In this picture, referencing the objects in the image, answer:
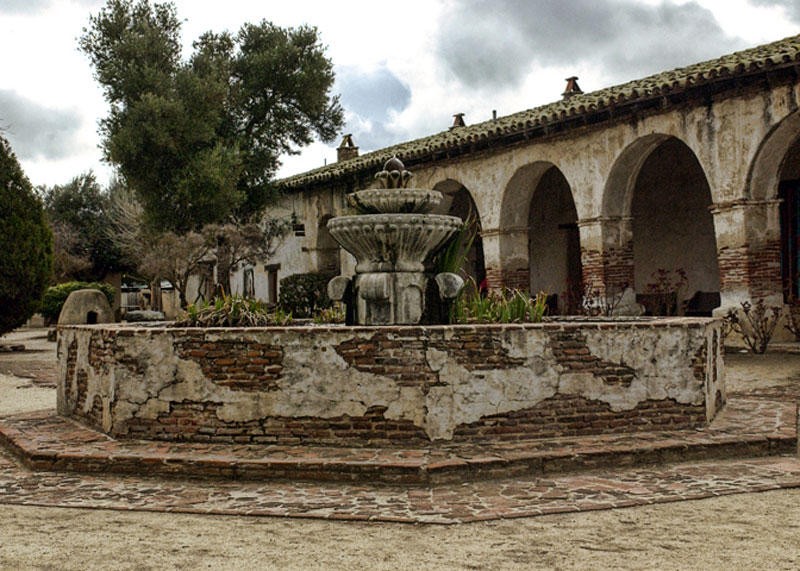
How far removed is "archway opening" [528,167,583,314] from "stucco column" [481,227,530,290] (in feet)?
3.67

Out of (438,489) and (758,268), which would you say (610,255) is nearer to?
(758,268)

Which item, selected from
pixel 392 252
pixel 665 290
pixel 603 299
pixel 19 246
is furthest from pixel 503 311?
pixel 19 246

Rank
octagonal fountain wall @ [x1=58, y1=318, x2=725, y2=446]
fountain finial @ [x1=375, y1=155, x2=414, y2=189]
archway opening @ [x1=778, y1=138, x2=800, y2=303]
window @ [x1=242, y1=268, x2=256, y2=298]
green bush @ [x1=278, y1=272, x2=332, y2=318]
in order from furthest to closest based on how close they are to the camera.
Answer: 1. window @ [x1=242, y1=268, x2=256, y2=298]
2. green bush @ [x1=278, y1=272, x2=332, y2=318]
3. archway opening @ [x1=778, y1=138, x2=800, y2=303]
4. fountain finial @ [x1=375, y1=155, x2=414, y2=189]
5. octagonal fountain wall @ [x1=58, y1=318, x2=725, y2=446]

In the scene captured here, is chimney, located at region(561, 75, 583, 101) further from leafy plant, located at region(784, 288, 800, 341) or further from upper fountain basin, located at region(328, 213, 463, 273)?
upper fountain basin, located at region(328, 213, 463, 273)

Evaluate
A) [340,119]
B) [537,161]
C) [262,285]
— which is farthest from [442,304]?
[262,285]

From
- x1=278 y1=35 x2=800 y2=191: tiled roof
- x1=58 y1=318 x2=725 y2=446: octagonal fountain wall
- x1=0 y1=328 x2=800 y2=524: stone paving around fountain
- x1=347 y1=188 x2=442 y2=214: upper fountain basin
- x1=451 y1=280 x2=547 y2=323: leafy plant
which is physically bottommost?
x1=0 y1=328 x2=800 y2=524: stone paving around fountain

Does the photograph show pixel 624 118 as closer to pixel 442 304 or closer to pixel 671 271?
pixel 671 271

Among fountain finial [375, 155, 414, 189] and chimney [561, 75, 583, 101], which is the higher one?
chimney [561, 75, 583, 101]

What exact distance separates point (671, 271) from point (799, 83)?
5383 mm

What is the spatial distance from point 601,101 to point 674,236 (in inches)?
144

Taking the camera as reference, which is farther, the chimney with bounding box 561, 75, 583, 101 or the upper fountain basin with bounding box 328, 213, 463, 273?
the chimney with bounding box 561, 75, 583, 101

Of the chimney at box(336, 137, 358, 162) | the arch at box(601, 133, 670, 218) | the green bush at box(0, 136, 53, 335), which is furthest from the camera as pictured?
the chimney at box(336, 137, 358, 162)

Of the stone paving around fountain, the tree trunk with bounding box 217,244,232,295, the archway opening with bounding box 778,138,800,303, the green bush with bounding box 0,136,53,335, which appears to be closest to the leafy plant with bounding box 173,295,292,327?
the stone paving around fountain

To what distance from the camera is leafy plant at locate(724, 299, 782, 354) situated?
1208 cm
